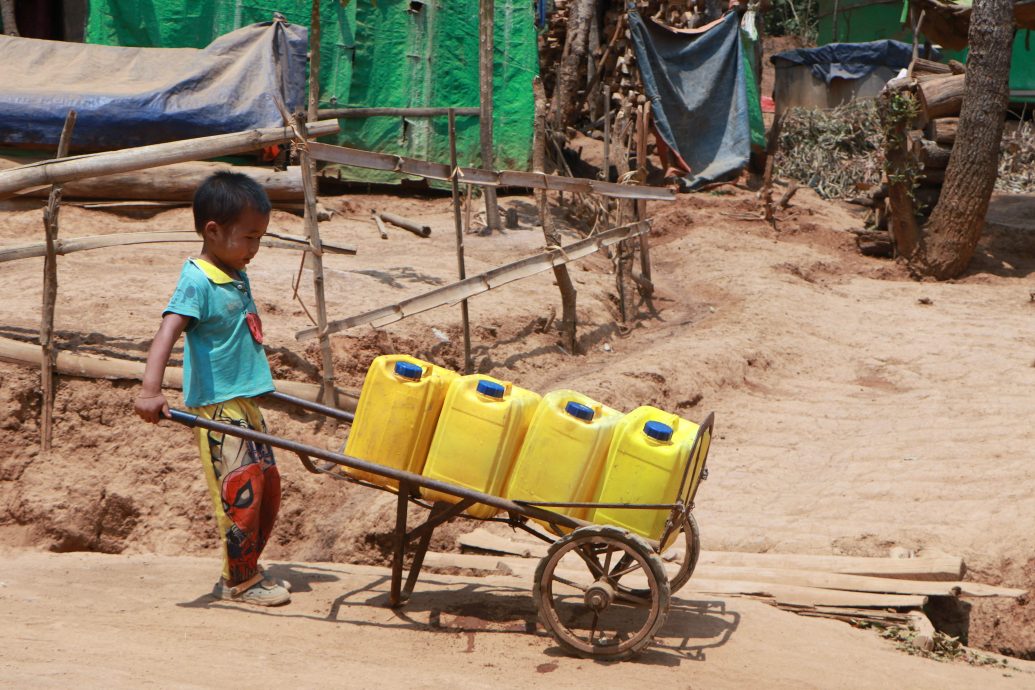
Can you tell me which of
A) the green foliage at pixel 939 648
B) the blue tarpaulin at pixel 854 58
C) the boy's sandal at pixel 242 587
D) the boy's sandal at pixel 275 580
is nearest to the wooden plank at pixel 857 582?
the green foliage at pixel 939 648

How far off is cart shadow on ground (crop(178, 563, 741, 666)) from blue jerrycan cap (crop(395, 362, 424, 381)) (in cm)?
89

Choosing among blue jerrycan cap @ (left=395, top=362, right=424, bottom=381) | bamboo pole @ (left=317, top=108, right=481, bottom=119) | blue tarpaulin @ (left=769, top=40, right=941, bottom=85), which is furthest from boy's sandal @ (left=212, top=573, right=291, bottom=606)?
blue tarpaulin @ (left=769, top=40, right=941, bottom=85)

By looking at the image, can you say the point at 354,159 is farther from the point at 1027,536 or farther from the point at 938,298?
the point at 938,298

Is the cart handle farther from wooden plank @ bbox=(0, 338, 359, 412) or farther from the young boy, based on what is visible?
wooden plank @ bbox=(0, 338, 359, 412)

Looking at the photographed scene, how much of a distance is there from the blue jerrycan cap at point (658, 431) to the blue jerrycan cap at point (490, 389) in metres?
0.53

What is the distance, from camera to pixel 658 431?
3.43 metres

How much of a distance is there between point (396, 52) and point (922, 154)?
5987 mm

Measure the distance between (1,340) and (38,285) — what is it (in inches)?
51.8

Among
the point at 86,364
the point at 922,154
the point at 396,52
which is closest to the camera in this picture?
the point at 86,364

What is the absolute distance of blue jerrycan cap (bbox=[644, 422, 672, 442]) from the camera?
343 centimetres

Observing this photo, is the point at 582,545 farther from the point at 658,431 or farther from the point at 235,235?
the point at 235,235

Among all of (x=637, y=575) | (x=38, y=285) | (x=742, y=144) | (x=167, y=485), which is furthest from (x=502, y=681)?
(x=742, y=144)

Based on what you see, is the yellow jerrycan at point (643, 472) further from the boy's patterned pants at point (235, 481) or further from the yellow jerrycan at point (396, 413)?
the boy's patterned pants at point (235, 481)

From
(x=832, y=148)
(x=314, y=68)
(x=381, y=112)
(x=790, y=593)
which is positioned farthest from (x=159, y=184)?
(x=832, y=148)
